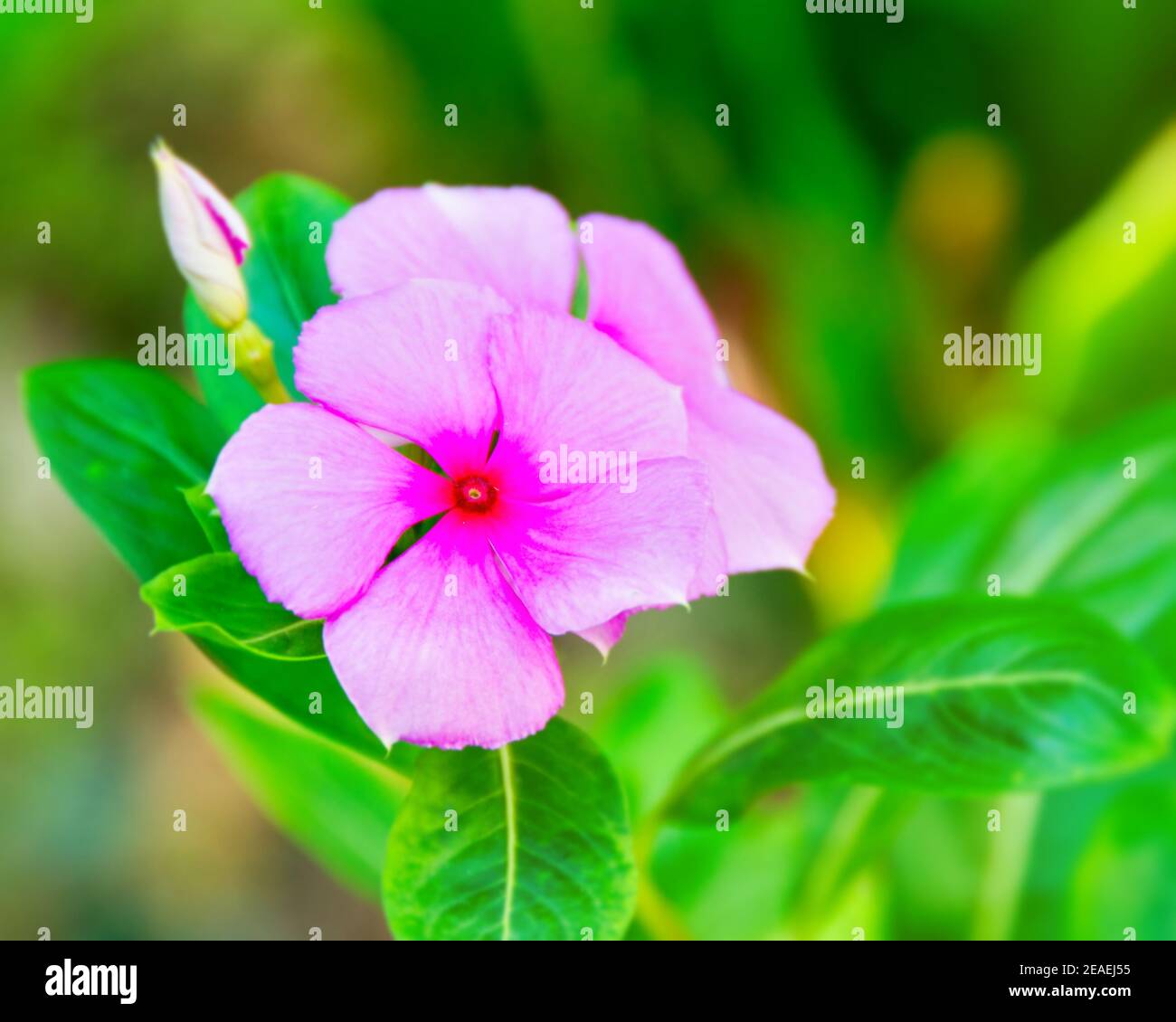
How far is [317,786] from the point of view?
3.90 ft

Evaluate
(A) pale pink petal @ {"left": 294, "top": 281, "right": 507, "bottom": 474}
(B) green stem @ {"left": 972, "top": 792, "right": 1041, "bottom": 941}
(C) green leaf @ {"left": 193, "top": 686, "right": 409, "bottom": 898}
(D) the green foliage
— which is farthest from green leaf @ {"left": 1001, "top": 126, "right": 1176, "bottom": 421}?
(A) pale pink petal @ {"left": 294, "top": 281, "right": 507, "bottom": 474}

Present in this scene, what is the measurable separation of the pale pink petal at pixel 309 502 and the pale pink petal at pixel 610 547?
0.22 feet

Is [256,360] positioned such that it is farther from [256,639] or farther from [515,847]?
[515,847]

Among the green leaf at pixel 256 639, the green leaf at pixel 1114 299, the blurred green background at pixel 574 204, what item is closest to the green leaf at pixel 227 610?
the green leaf at pixel 256 639

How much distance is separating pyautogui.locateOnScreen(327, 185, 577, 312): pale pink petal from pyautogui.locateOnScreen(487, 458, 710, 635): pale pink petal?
0.11m

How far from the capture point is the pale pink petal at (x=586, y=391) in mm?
556

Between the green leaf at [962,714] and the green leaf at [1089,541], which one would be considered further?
the green leaf at [1089,541]

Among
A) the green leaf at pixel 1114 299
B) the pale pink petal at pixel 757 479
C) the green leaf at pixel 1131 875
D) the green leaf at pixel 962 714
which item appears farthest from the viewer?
the green leaf at pixel 1114 299

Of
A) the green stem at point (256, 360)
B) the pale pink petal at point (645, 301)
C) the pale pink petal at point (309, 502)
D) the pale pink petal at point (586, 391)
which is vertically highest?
the pale pink petal at point (645, 301)

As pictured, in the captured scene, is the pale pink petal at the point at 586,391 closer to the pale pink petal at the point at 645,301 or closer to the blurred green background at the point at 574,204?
the pale pink petal at the point at 645,301

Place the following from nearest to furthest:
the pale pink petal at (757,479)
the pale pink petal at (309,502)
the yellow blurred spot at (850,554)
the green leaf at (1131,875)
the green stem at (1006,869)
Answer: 1. the pale pink petal at (309,502)
2. the pale pink petal at (757,479)
3. the green leaf at (1131,875)
4. the green stem at (1006,869)
5. the yellow blurred spot at (850,554)
